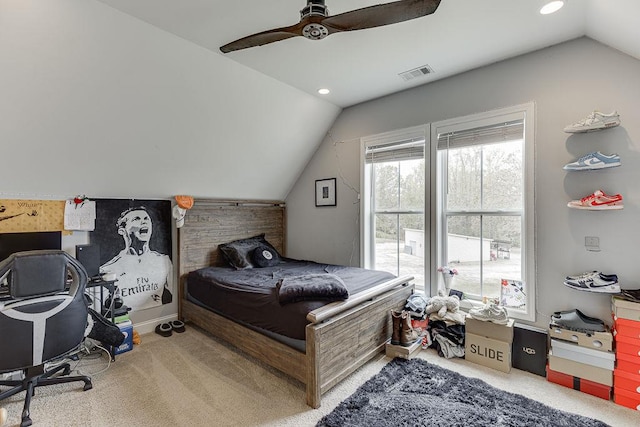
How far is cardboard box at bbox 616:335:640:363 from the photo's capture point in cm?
201

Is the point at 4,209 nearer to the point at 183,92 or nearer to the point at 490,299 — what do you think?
the point at 183,92

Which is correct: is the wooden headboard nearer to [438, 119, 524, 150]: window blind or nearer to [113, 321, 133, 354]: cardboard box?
[113, 321, 133, 354]: cardboard box

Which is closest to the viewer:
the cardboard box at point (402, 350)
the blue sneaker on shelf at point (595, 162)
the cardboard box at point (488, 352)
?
the blue sneaker on shelf at point (595, 162)

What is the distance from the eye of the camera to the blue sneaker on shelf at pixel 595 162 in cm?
219

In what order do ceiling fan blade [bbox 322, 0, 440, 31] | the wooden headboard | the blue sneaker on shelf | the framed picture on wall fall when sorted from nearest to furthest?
ceiling fan blade [bbox 322, 0, 440, 31] < the blue sneaker on shelf < the wooden headboard < the framed picture on wall

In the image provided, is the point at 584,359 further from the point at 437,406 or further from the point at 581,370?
the point at 437,406

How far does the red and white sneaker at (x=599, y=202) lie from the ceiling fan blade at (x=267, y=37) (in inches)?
94.8

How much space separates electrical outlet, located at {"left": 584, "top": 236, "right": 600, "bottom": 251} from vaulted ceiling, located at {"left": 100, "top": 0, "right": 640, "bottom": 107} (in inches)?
53.9

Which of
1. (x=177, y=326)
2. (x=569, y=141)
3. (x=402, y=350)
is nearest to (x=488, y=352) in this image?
(x=402, y=350)

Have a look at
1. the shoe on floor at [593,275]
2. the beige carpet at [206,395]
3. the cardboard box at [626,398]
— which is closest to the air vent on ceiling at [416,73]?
the shoe on floor at [593,275]

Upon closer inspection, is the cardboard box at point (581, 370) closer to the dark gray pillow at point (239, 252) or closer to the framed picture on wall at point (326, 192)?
the framed picture on wall at point (326, 192)

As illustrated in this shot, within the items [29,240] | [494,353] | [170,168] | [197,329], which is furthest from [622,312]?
[29,240]

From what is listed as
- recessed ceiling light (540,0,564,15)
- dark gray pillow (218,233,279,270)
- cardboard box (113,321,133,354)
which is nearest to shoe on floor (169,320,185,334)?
cardboard box (113,321,133,354)

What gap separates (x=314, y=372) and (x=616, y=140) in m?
2.85
